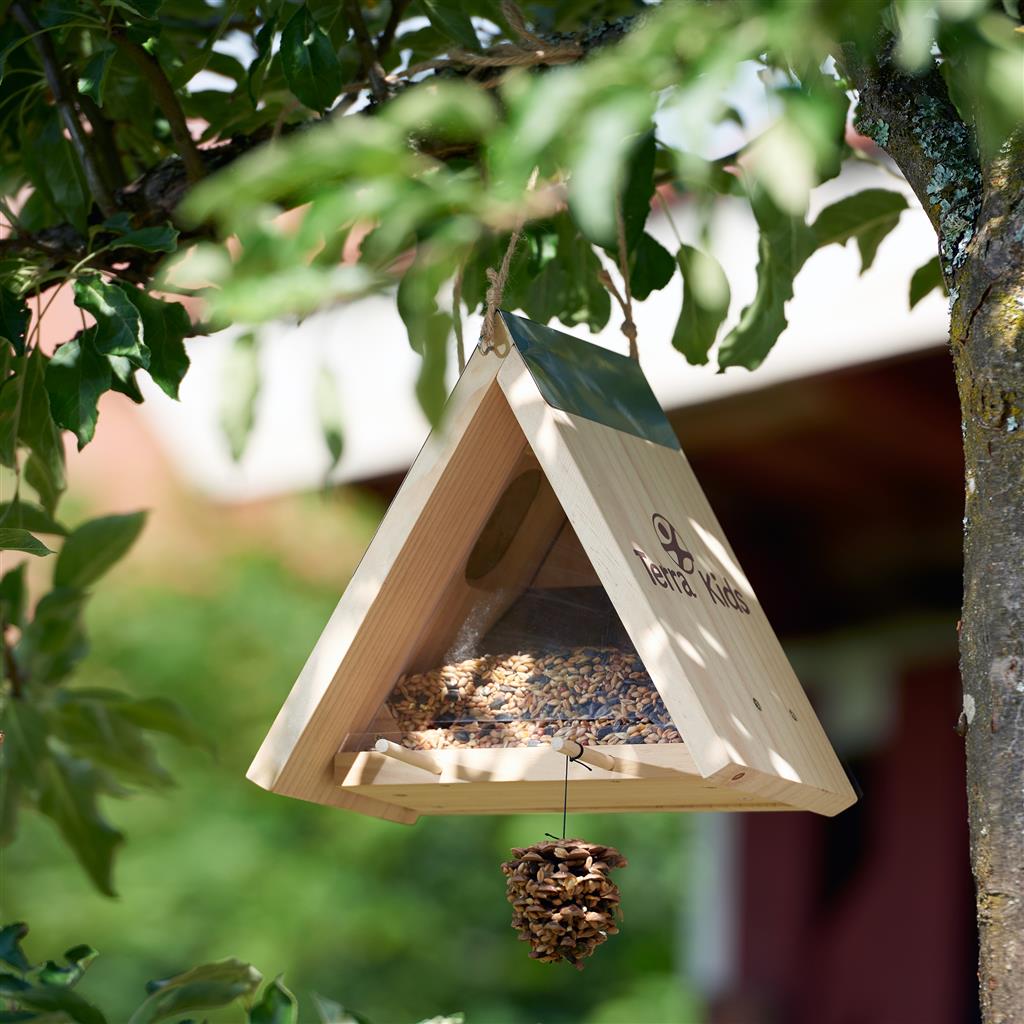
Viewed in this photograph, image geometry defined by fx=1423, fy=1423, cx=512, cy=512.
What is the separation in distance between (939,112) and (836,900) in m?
3.65

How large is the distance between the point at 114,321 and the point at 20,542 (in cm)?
21

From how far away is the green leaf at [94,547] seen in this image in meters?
1.63

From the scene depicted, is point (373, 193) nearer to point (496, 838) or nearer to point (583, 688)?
point (583, 688)

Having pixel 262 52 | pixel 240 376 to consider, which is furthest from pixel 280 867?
pixel 240 376

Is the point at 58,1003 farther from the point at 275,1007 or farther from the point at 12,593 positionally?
the point at 12,593

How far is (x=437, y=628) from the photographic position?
124cm

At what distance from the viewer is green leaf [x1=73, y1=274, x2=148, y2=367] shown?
3.81 ft

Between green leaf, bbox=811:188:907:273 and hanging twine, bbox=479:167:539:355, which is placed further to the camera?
green leaf, bbox=811:188:907:273

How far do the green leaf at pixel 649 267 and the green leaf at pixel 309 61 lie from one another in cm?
33

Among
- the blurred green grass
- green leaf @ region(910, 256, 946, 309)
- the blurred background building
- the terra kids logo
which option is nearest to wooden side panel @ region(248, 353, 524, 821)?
the terra kids logo

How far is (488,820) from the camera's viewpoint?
5.03 meters

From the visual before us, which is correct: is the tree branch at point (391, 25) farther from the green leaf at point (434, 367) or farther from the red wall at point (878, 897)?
the red wall at point (878, 897)

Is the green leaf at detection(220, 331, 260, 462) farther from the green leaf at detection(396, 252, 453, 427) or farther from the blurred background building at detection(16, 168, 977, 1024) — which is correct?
the blurred background building at detection(16, 168, 977, 1024)

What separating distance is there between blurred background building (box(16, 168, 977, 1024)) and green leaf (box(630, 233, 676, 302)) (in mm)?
1507
